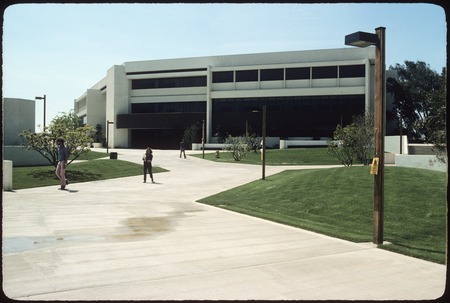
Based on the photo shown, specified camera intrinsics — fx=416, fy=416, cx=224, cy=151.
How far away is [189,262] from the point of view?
6109 millimetres

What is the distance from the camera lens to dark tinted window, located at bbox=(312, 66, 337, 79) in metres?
56.2

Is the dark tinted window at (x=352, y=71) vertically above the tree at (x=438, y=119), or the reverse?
the dark tinted window at (x=352, y=71)

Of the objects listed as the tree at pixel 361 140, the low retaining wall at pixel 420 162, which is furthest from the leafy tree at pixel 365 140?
the low retaining wall at pixel 420 162

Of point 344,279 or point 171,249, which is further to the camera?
point 171,249

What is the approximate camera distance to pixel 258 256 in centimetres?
654

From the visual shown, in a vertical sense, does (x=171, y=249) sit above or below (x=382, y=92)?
below

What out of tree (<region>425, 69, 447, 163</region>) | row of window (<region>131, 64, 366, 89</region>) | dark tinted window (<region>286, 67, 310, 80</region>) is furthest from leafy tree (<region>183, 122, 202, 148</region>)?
tree (<region>425, 69, 447, 163</region>)

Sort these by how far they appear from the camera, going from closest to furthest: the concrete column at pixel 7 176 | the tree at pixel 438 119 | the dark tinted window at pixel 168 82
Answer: the tree at pixel 438 119
the concrete column at pixel 7 176
the dark tinted window at pixel 168 82

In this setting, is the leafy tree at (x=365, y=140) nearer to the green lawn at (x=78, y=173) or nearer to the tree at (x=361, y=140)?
the tree at (x=361, y=140)

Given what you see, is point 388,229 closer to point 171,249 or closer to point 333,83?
point 171,249

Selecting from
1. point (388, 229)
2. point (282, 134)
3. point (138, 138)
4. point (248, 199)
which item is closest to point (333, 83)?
point (282, 134)

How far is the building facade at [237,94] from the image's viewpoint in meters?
55.8

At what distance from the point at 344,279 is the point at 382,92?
3.64 meters

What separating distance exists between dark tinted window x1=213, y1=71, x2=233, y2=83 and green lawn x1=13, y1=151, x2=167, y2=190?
35.2 metres
